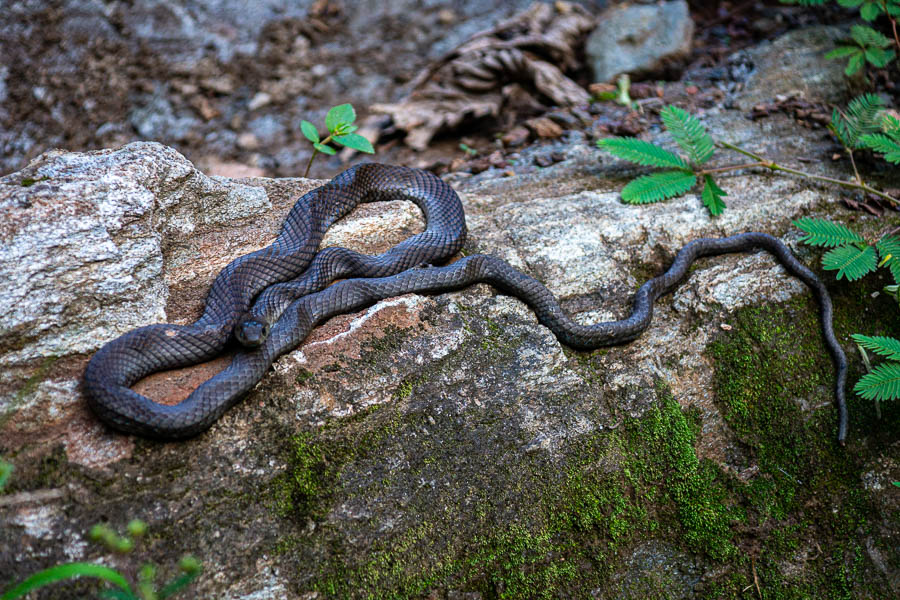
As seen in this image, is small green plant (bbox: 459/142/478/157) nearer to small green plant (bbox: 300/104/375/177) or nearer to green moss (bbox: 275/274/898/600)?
small green plant (bbox: 300/104/375/177)

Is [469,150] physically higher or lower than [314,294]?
lower

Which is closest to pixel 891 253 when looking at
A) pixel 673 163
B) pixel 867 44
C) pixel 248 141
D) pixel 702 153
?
pixel 702 153

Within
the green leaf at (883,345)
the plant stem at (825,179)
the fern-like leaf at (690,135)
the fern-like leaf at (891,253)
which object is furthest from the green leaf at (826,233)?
the fern-like leaf at (690,135)

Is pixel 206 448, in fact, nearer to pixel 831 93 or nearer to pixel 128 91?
pixel 128 91

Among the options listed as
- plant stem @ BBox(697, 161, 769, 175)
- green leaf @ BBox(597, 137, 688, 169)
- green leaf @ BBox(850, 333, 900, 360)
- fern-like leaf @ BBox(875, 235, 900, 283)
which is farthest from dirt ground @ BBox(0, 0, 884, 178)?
green leaf @ BBox(850, 333, 900, 360)

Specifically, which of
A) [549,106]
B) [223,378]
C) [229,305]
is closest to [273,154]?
[549,106]

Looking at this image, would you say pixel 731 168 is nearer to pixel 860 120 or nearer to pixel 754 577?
pixel 860 120
